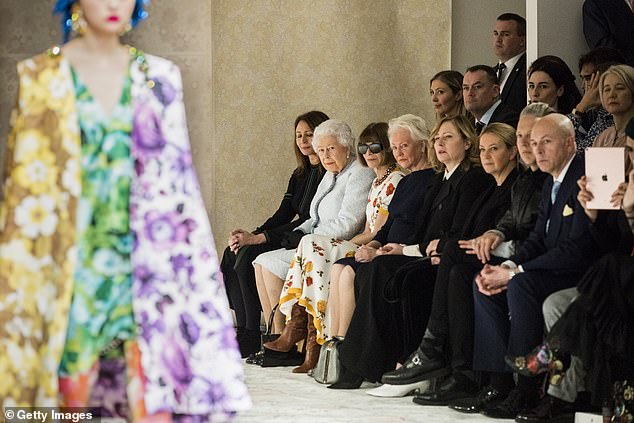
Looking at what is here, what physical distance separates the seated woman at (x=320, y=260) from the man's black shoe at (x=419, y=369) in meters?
0.82

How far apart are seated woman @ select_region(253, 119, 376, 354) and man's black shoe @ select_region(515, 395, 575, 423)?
1.99m

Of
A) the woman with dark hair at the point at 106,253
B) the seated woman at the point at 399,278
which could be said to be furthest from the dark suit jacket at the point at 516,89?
the woman with dark hair at the point at 106,253

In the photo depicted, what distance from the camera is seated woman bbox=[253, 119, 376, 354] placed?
234 inches

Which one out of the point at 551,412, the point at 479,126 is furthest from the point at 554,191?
the point at 479,126

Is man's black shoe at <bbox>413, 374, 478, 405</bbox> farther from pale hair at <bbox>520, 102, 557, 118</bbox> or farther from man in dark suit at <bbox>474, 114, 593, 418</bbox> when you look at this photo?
pale hair at <bbox>520, 102, 557, 118</bbox>

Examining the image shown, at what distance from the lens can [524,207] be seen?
4582 millimetres

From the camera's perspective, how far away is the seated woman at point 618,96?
459 cm

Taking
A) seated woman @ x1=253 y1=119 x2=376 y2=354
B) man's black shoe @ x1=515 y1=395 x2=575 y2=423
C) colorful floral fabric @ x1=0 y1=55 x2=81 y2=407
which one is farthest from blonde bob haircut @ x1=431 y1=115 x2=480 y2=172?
colorful floral fabric @ x1=0 y1=55 x2=81 y2=407

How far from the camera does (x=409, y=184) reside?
5402mm

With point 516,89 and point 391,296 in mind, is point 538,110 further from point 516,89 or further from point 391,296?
point 516,89

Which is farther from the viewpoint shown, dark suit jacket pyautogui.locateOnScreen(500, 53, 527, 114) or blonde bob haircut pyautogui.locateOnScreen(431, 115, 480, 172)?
dark suit jacket pyautogui.locateOnScreen(500, 53, 527, 114)

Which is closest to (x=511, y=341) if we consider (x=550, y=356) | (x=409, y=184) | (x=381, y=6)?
(x=550, y=356)

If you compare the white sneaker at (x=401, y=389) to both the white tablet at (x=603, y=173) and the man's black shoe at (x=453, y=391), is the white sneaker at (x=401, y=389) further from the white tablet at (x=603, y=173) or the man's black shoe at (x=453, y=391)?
the white tablet at (x=603, y=173)

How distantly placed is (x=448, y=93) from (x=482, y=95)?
11.8 inches
